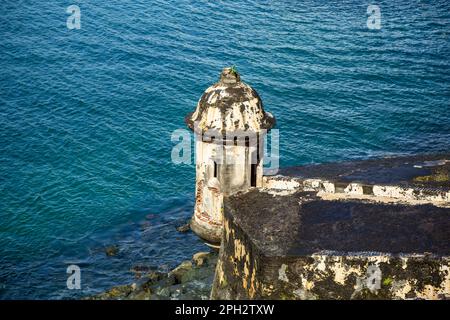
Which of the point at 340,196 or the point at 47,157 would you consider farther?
the point at 47,157

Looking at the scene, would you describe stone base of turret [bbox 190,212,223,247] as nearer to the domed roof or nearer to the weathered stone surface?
the weathered stone surface

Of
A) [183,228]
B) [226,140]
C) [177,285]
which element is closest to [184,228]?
[183,228]

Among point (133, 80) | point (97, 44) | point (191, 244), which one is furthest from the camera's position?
point (97, 44)

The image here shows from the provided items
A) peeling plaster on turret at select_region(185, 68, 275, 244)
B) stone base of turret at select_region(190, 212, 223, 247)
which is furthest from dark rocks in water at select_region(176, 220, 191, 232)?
peeling plaster on turret at select_region(185, 68, 275, 244)

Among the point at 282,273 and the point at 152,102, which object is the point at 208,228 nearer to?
the point at 282,273

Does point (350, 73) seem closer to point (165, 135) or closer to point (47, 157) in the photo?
point (165, 135)

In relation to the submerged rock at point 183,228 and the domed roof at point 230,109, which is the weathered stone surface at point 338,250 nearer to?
the domed roof at point 230,109

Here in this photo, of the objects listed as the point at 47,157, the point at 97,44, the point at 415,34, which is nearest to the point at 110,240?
the point at 47,157
